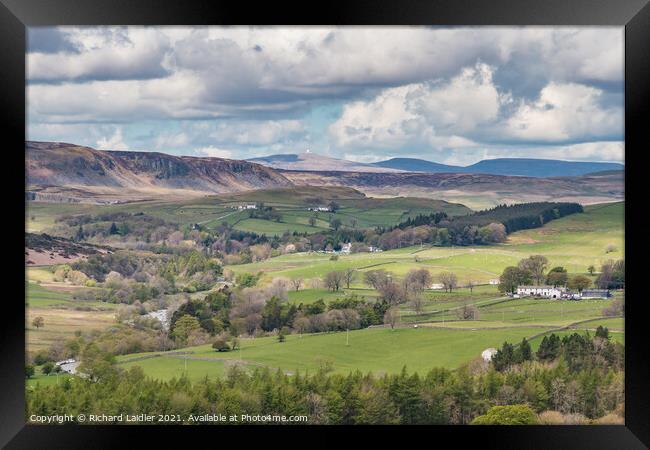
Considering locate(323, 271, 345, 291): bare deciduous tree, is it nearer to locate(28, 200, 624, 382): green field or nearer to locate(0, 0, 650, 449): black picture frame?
locate(28, 200, 624, 382): green field

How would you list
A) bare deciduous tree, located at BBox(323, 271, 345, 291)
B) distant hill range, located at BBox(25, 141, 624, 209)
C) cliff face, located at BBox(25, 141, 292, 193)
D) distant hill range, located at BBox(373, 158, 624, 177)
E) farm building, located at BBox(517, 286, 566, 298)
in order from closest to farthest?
distant hill range, located at BBox(373, 158, 624, 177) → distant hill range, located at BBox(25, 141, 624, 209) → farm building, located at BBox(517, 286, 566, 298) → cliff face, located at BBox(25, 141, 292, 193) → bare deciduous tree, located at BBox(323, 271, 345, 291)

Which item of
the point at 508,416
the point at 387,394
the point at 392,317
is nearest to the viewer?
the point at 508,416

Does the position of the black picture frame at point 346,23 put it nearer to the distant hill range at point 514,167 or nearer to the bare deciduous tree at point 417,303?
the distant hill range at point 514,167

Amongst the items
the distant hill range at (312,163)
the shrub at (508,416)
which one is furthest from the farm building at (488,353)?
the distant hill range at (312,163)

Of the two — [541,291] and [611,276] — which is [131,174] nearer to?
[541,291]

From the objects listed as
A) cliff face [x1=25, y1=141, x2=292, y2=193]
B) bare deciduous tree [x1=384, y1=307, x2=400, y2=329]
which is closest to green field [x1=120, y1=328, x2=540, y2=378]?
bare deciduous tree [x1=384, y1=307, x2=400, y2=329]

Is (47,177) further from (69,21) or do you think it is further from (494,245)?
(69,21)

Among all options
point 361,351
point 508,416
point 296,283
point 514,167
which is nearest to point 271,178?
point 296,283

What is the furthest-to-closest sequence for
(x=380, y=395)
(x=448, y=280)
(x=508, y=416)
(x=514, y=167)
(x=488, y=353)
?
(x=448, y=280) < (x=514, y=167) < (x=488, y=353) < (x=380, y=395) < (x=508, y=416)
